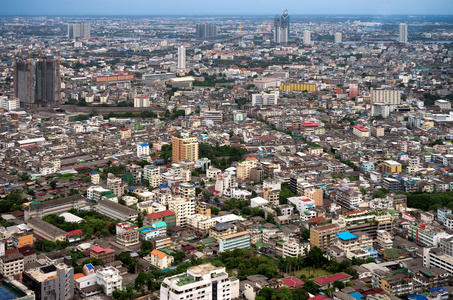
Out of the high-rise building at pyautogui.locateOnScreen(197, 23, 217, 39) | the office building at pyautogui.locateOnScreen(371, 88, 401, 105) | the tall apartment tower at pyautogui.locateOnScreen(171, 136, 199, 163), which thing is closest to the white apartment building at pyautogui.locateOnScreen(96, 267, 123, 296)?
the tall apartment tower at pyautogui.locateOnScreen(171, 136, 199, 163)

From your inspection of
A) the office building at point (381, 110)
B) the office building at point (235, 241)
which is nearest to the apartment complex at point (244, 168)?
the office building at point (235, 241)

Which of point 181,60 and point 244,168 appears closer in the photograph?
point 244,168

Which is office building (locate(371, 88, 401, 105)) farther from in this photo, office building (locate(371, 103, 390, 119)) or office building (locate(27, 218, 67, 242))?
office building (locate(27, 218, 67, 242))

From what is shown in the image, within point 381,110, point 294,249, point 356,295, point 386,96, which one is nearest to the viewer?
point 356,295

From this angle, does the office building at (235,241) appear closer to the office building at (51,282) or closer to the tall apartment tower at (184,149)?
the office building at (51,282)

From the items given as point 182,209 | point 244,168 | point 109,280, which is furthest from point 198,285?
point 244,168

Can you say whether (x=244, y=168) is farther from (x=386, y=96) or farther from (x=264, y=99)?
(x=386, y=96)
